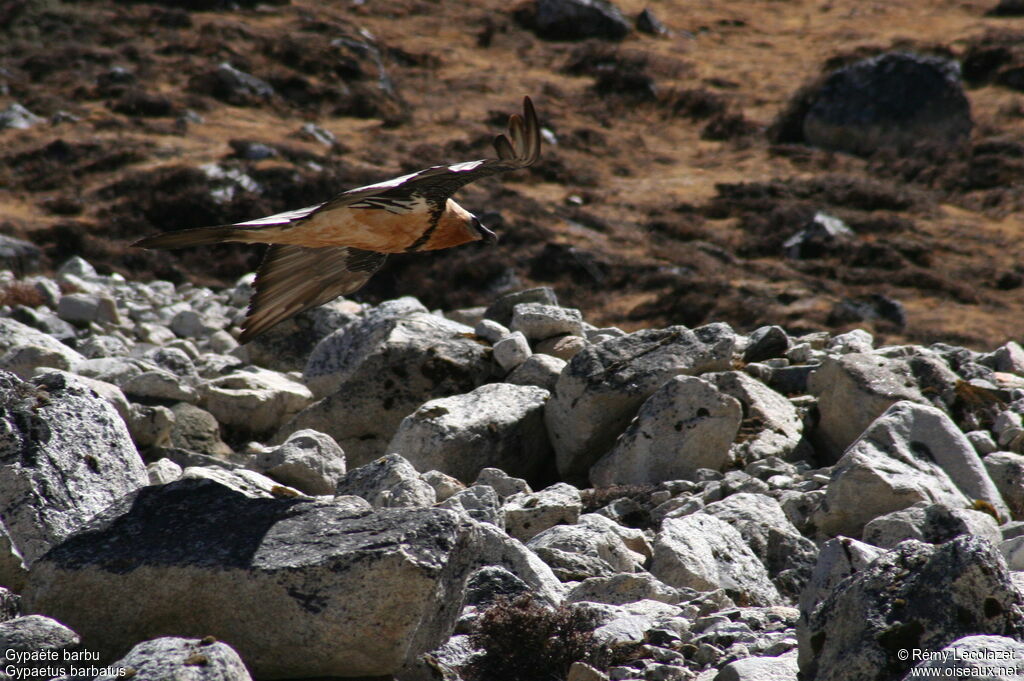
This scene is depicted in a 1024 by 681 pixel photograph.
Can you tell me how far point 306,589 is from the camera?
153 inches

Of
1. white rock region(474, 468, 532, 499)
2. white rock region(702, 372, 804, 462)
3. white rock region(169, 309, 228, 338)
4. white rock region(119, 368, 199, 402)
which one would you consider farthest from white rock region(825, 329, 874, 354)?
white rock region(169, 309, 228, 338)

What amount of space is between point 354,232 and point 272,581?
2141mm

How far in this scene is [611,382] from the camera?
340 inches

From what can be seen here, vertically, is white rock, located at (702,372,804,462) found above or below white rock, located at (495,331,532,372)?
above

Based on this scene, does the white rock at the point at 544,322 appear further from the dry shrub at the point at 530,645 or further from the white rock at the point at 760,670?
the white rock at the point at 760,670

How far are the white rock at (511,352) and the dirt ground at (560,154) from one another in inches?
351

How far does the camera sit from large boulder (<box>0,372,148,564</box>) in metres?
4.82

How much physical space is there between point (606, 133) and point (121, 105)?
38.9 ft

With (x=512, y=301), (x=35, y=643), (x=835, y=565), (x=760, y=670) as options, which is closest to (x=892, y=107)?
(x=512, y=301)

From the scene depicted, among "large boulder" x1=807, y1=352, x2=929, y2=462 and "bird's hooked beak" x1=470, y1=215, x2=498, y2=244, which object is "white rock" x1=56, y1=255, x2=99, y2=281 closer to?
"large boulder" x1=807, y1=352, x2=929, y2=462

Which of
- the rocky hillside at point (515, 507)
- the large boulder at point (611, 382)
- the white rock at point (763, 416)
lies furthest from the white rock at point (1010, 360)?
the large boulder at point (611, 382)

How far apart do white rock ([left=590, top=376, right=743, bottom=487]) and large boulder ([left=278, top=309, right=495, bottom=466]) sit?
209 cm

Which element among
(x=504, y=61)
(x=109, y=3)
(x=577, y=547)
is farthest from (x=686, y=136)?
(x=577, y=547)

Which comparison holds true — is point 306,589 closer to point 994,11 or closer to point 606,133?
point 606,133
